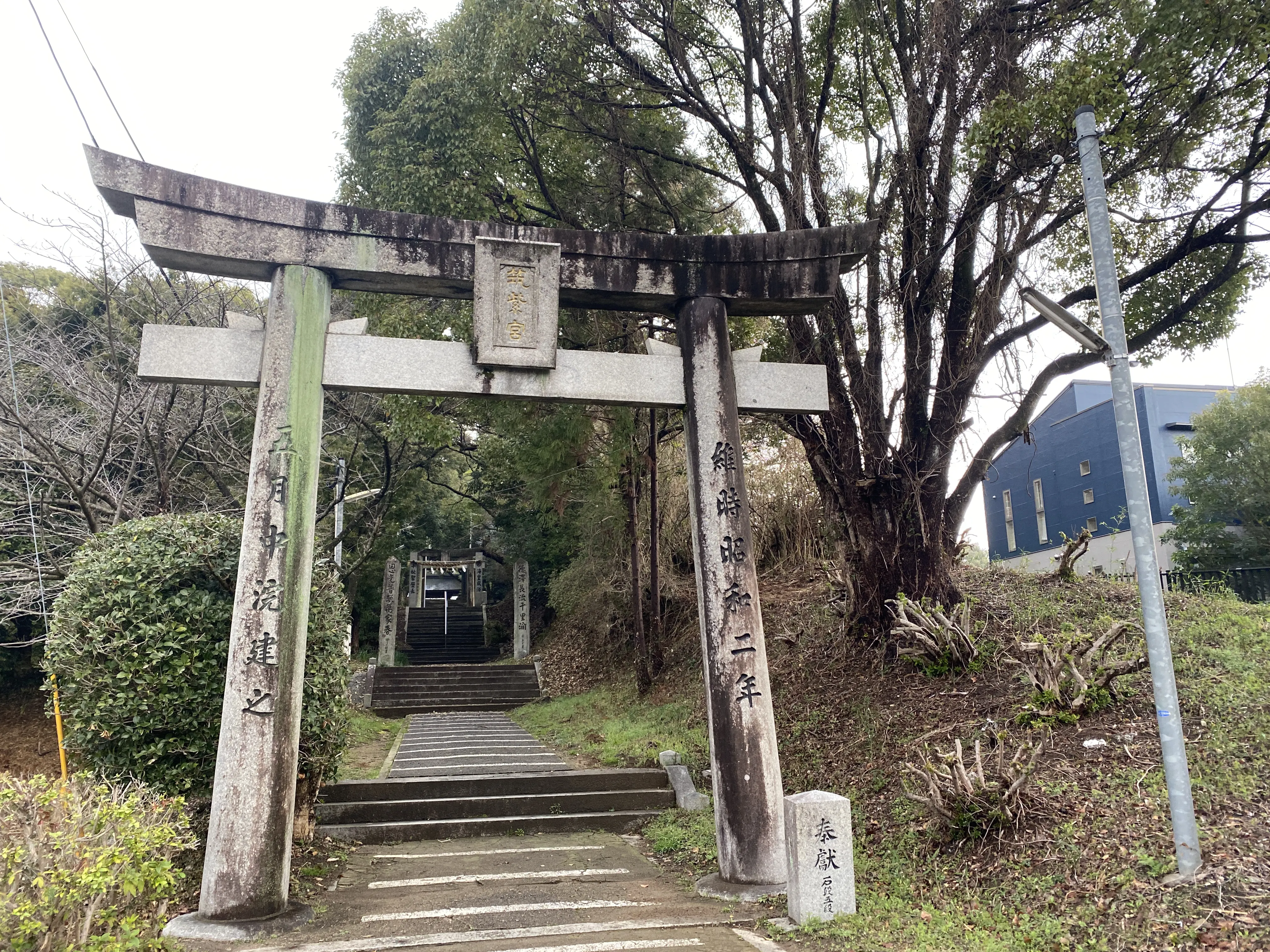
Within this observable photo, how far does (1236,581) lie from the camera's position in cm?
1375

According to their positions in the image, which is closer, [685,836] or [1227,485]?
[685,836]

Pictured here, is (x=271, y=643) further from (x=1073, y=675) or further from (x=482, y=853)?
(x=1073, y=675)

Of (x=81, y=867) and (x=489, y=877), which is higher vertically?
(x=81, y=867)

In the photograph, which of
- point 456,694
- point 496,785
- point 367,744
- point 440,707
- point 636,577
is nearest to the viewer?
point 496,785

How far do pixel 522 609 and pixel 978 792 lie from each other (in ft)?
56.7

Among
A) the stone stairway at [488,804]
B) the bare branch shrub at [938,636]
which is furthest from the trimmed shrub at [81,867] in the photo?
the bare branch shrub at [938,636]

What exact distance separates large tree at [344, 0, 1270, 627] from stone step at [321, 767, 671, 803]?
3.06 m

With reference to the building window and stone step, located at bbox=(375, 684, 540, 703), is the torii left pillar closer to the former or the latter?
stone step, located at bbox=(375, 684, 540, 703)

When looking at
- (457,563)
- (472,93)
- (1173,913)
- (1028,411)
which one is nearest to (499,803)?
(1173,913)

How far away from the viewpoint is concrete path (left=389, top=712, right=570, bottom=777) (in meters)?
9.85

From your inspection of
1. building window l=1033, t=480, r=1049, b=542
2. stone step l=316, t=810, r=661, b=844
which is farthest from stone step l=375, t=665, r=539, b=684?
building window l=1033, t=480, r=1049, b=542

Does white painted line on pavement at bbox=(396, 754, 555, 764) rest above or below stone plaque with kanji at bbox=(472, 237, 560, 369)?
below

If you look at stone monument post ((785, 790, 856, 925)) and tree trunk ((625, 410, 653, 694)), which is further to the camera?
tree trunk ((625, 410, 653, 694))

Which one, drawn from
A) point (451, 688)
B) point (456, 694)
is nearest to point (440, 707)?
point (456, 694)
